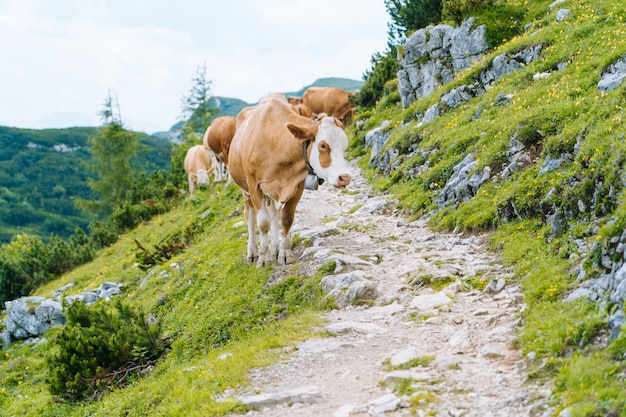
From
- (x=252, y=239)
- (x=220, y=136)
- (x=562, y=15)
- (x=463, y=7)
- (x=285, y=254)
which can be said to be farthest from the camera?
(x=220, y=136)

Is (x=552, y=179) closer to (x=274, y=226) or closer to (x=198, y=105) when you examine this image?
(x=274, y=226)

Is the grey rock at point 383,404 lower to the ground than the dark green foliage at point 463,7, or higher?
lower

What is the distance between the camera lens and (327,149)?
412 inches

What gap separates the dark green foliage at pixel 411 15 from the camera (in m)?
29.6

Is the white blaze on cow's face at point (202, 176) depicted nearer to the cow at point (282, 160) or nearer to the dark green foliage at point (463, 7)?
the dark green foliage at point (463, 7)

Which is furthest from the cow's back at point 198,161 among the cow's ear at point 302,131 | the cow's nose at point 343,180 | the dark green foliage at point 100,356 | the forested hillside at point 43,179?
the forested hillside at point 43,179

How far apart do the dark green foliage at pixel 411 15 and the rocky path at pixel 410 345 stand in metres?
21.4

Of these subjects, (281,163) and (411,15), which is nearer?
(281,163)

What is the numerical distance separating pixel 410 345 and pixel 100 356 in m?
6.88

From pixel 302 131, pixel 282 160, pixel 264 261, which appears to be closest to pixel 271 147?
pixel 282 160

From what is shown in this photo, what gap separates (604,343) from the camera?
556 cm

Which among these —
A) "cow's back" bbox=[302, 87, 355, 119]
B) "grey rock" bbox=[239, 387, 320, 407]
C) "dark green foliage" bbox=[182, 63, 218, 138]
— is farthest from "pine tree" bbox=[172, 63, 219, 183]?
"grey rock" bbox=[239, 387, 320, 407]

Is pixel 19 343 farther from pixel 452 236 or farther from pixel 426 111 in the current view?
pixel 426 111

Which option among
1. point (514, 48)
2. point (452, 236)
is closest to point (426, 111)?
point (514, 48)
